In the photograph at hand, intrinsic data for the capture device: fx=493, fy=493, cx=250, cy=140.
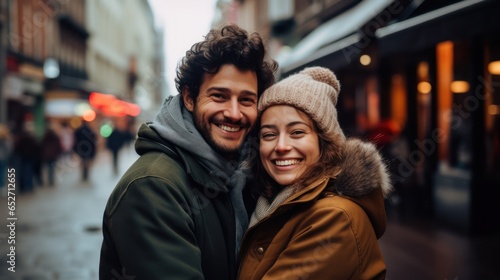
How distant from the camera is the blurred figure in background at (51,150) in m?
14.9

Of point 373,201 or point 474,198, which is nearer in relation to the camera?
point 373,201

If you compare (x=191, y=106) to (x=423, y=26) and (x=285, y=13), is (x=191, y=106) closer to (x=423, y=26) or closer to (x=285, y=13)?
(x=423, y=26)

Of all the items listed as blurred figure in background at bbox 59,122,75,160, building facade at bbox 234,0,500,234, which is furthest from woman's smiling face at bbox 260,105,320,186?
blurred figure in background at bbox 59,122,75,160

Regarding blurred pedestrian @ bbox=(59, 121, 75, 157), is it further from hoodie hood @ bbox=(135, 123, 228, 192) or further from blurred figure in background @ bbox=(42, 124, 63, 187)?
hoodie hood @ bbox=(135, 123, 228, 192)

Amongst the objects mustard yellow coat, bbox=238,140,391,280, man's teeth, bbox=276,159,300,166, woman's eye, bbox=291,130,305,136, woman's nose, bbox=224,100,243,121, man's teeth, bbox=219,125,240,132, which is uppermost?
woman's nose, bbox=224,100,243,121

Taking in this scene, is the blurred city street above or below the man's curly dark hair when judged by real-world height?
below

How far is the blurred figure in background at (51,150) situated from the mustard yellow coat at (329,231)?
14040 mm

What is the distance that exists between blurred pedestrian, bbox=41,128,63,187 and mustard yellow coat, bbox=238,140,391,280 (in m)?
14.0

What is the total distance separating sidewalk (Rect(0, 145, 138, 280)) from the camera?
5.99m

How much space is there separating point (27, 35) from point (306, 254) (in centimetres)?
2474

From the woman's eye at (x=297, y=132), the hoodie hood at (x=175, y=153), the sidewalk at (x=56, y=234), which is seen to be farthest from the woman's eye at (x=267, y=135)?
the sidewalk at (x=56, y=234)

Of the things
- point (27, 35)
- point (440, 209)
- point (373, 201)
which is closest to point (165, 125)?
point (373, 201)

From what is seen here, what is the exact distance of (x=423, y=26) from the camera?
4949mm

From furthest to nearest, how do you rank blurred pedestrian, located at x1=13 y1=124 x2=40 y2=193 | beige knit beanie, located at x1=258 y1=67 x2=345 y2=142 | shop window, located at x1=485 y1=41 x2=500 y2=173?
1. blurred pedestrian, located at x1=13 y1=124 x2=40 y2=193
2. shop window, located at x1=485 y1=41 x2=500 y2=173
3. beige knit beanie, located at x1=258 y1=67 x2=345 y2=142
